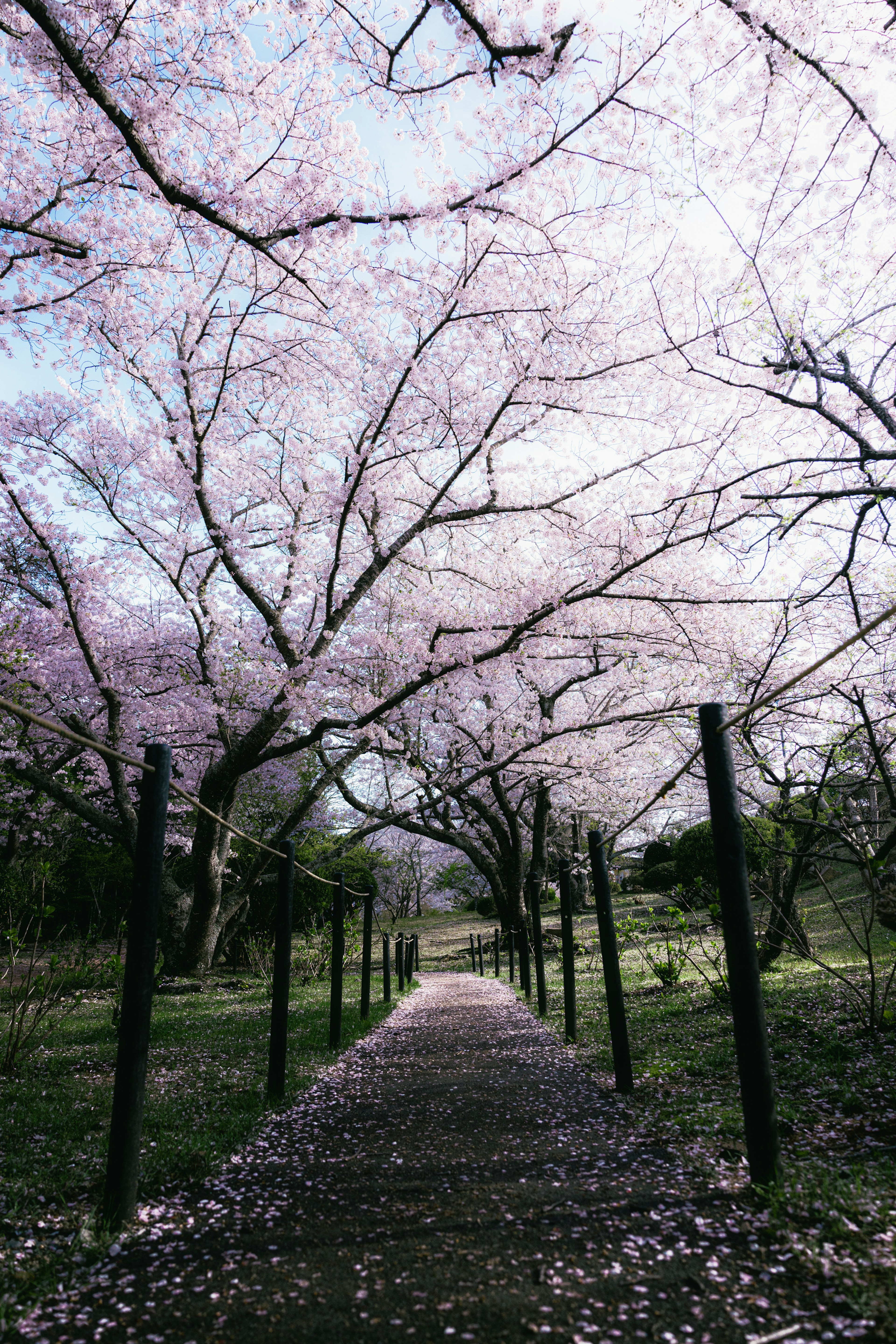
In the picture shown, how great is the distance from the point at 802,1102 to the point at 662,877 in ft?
65.3

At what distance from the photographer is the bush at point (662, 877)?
21859 millimetres

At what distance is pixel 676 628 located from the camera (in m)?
10.2

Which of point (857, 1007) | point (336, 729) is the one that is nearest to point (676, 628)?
point (336, 729)

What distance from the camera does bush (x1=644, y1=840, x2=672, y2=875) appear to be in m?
26.5

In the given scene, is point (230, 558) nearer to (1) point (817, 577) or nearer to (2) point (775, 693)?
(1) point (817, 577)

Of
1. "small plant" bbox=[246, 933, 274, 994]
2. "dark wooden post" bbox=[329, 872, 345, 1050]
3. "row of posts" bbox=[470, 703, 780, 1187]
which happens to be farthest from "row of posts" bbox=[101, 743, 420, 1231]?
"small plant" bbox=[246, 933, 274, 994]

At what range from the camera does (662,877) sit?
22.4m

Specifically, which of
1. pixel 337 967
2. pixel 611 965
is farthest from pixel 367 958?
pixel 611 965

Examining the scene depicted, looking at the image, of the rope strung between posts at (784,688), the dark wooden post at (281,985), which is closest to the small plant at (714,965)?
the rope strung between posts at (784,688)

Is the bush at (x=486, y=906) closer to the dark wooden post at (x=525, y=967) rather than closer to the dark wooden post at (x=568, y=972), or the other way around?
the dark wooden post at (x=525, y=967)

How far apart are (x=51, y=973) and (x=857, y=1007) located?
5.78 metres

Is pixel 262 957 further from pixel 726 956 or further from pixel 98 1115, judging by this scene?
pixel 726 956

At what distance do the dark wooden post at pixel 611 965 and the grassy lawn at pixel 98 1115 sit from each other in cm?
200

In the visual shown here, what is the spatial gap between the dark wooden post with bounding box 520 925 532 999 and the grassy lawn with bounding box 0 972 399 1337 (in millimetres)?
2300
